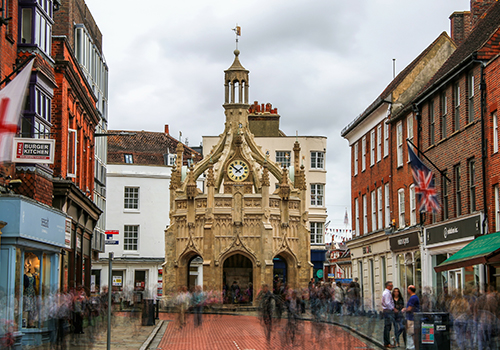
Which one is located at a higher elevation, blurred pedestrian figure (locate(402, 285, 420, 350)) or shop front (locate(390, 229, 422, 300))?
shop front (locate(390, 229, 422, 300))

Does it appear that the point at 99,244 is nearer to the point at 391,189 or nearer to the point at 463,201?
the point at 391,189

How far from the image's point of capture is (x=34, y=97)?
77.3 ft

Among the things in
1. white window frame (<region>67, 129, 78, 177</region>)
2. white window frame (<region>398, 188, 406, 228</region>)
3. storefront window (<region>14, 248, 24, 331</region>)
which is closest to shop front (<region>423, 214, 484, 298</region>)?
white window frame (<region>398, 188, 406, 228</region>)

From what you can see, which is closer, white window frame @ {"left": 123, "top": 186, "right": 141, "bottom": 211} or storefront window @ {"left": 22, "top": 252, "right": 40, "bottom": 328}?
storefront window @ {"left": 22, "top": 252, "right": 40, "bottom": 328}

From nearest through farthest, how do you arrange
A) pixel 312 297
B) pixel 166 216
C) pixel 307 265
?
pixel 312 297
pixel 307 265
pixel 166 216

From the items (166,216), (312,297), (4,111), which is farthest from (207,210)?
(4,111)

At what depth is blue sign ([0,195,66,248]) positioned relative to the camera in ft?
66.6

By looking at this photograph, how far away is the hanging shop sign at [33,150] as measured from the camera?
68.2 ft

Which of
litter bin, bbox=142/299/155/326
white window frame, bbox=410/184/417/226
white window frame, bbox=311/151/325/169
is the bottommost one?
litter bin, bbox=142/299/155/326

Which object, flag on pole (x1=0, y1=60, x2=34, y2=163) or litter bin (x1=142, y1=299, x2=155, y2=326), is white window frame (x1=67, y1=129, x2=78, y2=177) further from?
flag on pole (x1=0, y1=60, x2=34, y2=163)

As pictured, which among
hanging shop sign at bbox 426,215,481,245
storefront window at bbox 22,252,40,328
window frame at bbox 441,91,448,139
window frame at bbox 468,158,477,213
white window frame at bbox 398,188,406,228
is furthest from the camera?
white window frame at bbox 398,188,406,228

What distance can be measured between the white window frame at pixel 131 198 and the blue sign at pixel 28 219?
132 feet

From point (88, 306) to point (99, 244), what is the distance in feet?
83.7

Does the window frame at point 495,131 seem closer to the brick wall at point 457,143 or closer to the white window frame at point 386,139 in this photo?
the brick wall at point 457,143
